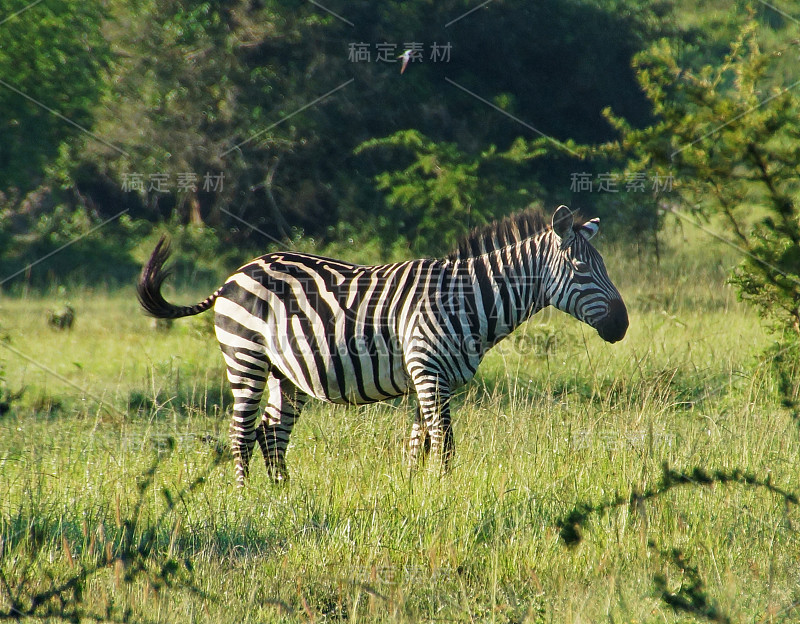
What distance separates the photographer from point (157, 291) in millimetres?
5656

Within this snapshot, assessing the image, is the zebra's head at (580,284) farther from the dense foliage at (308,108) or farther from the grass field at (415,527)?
the dense foliage at (308,108)

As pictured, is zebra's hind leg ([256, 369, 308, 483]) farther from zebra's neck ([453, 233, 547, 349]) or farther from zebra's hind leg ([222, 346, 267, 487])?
zebra's neck ([453, 233, 547, 349])

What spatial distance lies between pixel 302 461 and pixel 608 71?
52.8 feet

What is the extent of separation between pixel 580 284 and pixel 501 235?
639 millimetres

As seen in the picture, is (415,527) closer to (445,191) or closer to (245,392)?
(245,392)

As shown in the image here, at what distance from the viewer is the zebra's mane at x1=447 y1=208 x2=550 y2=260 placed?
5.55 meters

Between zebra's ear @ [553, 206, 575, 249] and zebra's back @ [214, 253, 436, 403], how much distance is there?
829 millimetres

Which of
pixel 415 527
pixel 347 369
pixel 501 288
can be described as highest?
pixel 501 288

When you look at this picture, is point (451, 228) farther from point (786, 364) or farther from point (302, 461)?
point (302, 461)

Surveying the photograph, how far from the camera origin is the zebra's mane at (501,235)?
5547 mm

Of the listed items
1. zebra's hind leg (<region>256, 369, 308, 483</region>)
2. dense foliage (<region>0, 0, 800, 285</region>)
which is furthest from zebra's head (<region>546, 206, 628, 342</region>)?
dense foliage (<region>0, 0, 800, 285</region>)

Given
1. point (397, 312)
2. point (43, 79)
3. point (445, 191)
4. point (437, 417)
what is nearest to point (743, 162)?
point (397, 312)

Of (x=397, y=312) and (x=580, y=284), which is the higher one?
(x=580, y=284)

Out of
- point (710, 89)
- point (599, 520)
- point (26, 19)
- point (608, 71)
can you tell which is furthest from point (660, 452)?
point (26, 19)
